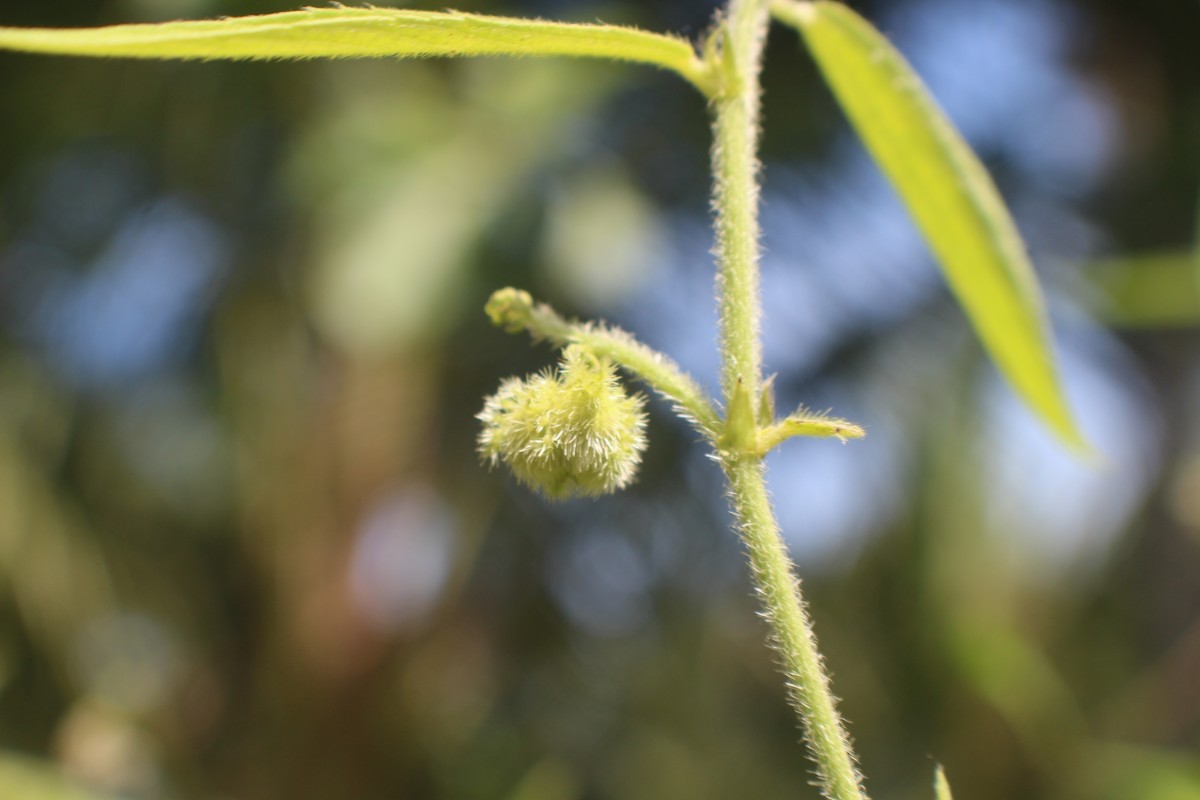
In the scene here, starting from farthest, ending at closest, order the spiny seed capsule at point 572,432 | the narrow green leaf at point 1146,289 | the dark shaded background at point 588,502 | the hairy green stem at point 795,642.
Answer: the dark shaded background at point 588,502 < the narrow green leaf at point 1146,289 < the spiny seed capsule at point 572,432 < the hairy green stem at point 795,642

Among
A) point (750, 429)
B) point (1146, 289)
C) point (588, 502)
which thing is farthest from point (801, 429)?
point (588, 502)

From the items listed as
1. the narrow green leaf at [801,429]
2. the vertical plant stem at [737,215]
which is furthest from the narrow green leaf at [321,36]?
A: the narrow green leaf at [801,429]

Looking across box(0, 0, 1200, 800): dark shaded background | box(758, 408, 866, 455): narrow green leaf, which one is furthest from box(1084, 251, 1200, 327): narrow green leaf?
box(758, 408, 866, 455): narrow green leaf

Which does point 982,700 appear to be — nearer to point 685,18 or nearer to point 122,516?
point 685,18

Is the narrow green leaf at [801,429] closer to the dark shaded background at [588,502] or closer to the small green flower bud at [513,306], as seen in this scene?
the small green flower bud at [513,306]

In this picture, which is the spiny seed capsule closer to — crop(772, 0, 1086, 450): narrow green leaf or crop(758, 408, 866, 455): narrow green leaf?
crop(758, 408, 866, 455): narrow green leaf

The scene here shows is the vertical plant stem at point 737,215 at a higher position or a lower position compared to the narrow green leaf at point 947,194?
lower
